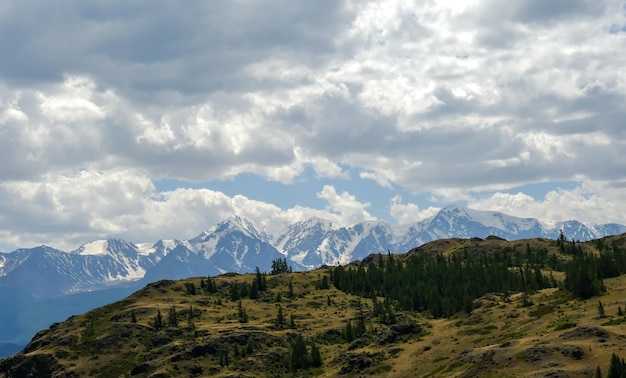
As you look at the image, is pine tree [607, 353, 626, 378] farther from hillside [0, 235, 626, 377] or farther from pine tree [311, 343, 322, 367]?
pine tree [311, 343, 322, 367]

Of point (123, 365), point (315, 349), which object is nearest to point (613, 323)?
point (315, 349)

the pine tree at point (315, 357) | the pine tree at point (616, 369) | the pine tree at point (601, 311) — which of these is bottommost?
the pine tree at point (315, 357)

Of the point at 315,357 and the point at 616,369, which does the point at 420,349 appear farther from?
the point at 616,369

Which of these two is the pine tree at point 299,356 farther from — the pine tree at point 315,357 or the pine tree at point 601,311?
the pine tree at point 601,311

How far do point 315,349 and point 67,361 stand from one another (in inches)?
3059

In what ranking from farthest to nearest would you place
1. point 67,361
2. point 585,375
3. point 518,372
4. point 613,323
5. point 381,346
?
point 67,361 → point 381,346 → point 613,323 → point 518,372 → point 585,375

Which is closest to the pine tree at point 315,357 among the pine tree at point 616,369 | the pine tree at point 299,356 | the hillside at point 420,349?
the hillside at point 420,349

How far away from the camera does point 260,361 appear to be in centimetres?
17575

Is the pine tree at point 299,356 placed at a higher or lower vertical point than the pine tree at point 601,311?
lower

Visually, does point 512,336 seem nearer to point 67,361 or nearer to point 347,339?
point 347,339

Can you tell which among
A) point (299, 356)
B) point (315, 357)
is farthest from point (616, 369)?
point (299, 356)

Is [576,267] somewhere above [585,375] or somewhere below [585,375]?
above

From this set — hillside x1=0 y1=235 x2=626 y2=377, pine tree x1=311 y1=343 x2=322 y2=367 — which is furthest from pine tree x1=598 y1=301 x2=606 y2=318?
pine tree x1=311 y1=343 x2=322 y2=367

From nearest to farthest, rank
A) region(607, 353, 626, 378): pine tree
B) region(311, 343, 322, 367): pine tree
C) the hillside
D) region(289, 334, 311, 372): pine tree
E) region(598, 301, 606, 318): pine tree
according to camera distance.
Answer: region(607, 353, 626, 378): pine tree, the hillside, region(598, 301, 606, 318): pine tree, region(311, 343, 322, 367): pine tree, region(289, 334, 311, 372): pine tree
